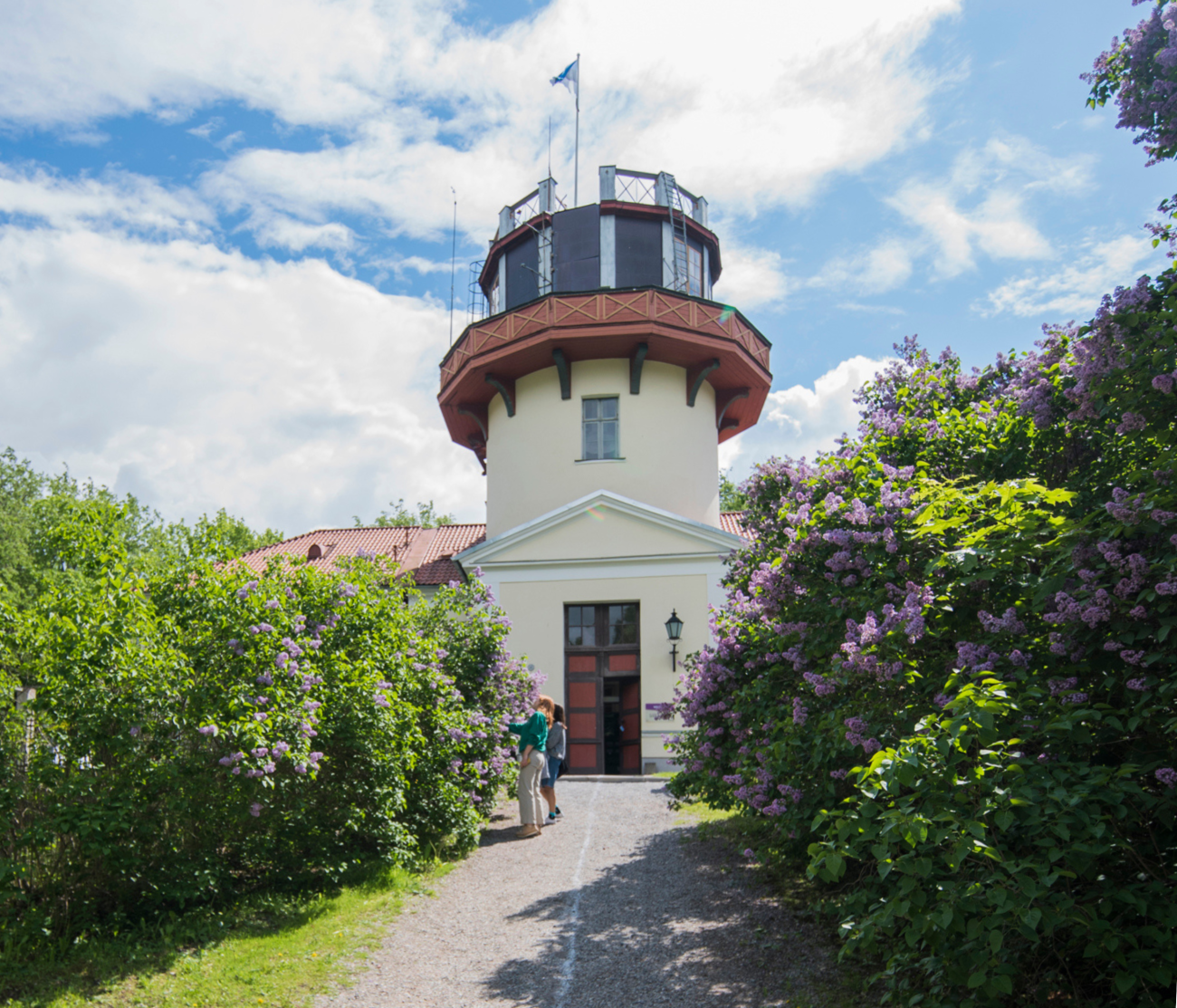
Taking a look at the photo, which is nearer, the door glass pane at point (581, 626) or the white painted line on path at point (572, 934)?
the white painted line on path at point (572, 934)

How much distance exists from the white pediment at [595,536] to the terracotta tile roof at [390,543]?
813 centimetres

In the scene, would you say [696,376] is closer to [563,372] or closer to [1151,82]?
[563,372]

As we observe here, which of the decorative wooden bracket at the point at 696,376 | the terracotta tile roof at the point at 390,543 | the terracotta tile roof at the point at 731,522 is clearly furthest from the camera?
the terracotta tile roof at the point at 390,543

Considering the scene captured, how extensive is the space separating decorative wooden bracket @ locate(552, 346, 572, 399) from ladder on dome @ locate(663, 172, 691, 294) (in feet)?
11.1

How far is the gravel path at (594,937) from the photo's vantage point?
5.64 meters

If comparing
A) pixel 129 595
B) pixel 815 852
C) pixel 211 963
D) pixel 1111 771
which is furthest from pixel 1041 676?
pixel 129 595

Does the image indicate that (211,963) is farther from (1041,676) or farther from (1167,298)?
(1167,298)

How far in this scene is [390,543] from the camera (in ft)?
102

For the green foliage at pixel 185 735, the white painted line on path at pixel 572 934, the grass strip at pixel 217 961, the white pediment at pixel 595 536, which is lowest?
the white painted line on path at pixel 572 934

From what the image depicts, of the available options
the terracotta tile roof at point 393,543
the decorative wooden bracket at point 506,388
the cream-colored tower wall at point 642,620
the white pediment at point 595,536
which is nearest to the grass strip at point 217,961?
the cream-colored tower wall at point 642,620

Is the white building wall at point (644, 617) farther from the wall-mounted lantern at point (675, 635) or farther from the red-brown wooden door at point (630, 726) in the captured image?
the red-brown wooden door at point (630, 726)

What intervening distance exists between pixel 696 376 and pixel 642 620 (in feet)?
21.7

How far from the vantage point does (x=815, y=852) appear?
4.09m

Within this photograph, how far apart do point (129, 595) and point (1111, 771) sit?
245 inches
